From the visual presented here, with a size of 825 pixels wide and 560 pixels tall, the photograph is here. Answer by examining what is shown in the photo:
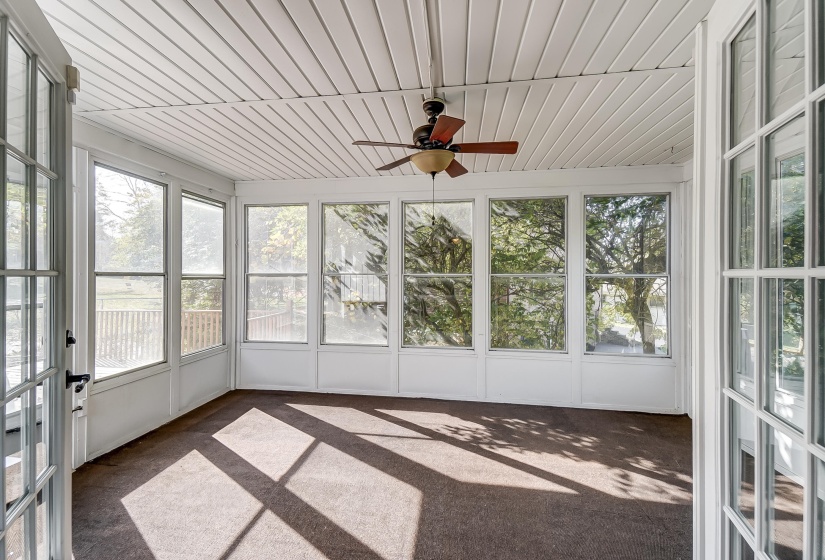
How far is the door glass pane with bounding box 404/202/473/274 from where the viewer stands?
456cm

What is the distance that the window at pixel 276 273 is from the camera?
4.86m

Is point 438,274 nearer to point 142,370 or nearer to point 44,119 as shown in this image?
point 142,370

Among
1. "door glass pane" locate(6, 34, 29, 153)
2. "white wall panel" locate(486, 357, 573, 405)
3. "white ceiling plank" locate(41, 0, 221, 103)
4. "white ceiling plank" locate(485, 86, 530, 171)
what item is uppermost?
"white ceiling plank" locate(485, 86, 530, 171)

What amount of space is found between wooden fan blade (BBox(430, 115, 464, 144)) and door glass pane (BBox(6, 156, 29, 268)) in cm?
173

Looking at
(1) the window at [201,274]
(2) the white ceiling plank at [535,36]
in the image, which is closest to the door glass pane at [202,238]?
(1) the window at [201,274]

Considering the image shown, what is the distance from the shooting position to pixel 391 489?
2.59 m

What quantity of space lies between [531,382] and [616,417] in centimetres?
93

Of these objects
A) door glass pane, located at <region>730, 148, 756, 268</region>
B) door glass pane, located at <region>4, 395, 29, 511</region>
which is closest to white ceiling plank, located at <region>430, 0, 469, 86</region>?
door glass pane, located at <region>730, 148, 756, 268</region>

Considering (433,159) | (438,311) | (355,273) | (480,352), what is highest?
(433,159)

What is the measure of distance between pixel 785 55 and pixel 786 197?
389 millimetres

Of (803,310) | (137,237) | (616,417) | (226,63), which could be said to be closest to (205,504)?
(137,237)

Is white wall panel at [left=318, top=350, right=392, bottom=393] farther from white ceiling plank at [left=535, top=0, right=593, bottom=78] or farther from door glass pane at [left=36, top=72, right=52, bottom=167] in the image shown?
door glass pane at [left=36, top=72, right=52, bottom=167]

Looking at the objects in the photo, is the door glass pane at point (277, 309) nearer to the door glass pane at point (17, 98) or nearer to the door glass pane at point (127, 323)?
the door glass pane at point (127, 323)

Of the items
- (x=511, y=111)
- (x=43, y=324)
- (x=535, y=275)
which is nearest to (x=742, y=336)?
(x=511, y=111)
